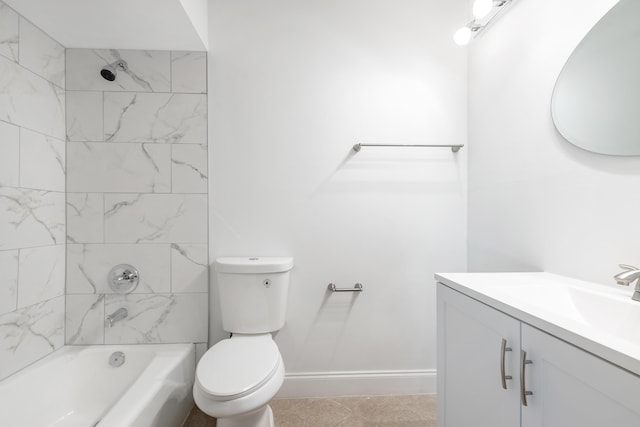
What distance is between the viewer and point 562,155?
111 cm

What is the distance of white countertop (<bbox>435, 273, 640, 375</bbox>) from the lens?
1.82ft

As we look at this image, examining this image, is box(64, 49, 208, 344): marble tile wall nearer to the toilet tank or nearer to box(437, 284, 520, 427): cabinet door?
the toilet tank

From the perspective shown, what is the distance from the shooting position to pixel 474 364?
91 cm

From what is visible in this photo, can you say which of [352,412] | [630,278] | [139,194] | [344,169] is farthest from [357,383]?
[139,194]

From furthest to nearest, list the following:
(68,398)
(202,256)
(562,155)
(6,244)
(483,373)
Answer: (202,256), (68,398), (6,244), (562,155), (483,373)

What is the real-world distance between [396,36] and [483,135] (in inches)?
29.7

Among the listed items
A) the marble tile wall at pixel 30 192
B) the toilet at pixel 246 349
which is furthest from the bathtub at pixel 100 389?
the toilet at pixel 246 349

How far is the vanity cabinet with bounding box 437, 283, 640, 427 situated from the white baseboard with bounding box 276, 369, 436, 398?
23.3 inches

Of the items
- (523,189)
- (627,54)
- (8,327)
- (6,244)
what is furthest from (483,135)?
(8,327)

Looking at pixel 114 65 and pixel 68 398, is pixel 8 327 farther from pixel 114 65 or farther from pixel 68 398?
pixel 114 65

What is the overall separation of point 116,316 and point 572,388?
184cm

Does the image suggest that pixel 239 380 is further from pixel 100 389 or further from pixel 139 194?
pixel 139 194

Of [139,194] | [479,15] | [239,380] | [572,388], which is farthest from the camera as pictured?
[139,194]

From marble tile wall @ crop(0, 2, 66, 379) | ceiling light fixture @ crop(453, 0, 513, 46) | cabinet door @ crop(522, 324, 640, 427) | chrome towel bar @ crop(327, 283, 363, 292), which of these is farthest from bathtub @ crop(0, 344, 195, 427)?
ceiling light fixture @ crop(453, 0, 513, 46)
